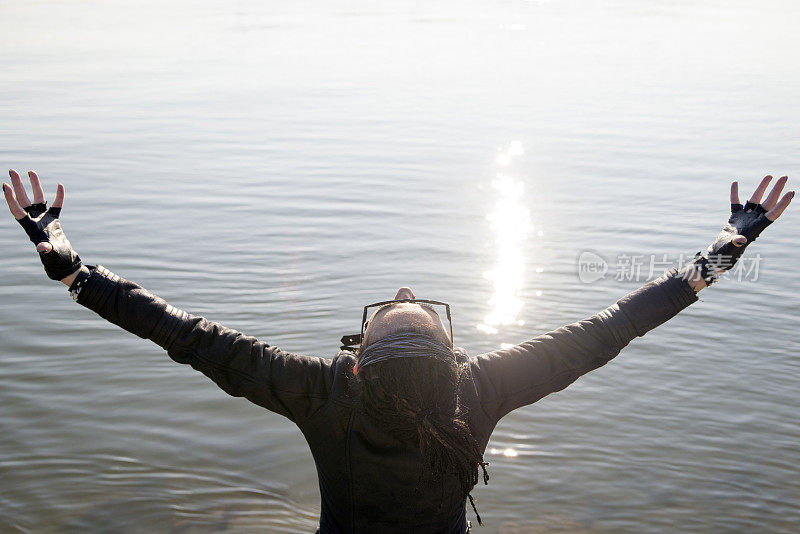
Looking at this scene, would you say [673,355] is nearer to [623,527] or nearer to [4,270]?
[623,527]

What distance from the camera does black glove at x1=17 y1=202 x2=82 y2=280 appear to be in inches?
118

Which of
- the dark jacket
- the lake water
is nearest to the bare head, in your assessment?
the dark jacket

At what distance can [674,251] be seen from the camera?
10.6 meters

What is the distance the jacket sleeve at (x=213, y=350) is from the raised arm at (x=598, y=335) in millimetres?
631

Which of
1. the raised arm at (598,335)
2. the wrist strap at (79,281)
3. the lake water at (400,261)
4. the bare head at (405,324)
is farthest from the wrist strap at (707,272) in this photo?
the lake water at (400,261)

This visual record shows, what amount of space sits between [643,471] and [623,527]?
27.7 inches

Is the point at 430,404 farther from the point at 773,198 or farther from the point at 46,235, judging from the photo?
A: the point at 773,198

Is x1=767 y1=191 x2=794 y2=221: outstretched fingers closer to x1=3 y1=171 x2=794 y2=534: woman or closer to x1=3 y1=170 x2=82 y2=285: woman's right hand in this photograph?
x1=3 y1=171 x2=794 y2=534: woman

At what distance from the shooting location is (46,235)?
10.0ft

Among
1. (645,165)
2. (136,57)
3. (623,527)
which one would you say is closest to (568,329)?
(623,527)

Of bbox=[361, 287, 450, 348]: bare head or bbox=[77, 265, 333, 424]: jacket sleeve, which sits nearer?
bbox=[361, 287, 450, 348]: bare head

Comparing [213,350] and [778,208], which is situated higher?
[778,208]

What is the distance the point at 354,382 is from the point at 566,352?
0.81m

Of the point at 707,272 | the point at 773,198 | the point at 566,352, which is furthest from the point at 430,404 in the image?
the point at 773,198
